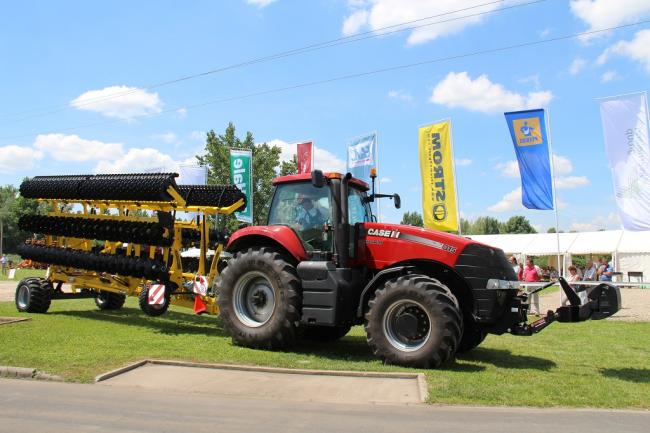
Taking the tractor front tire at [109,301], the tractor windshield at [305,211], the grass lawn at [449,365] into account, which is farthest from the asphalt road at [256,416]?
the tractor front tire at [109,301]

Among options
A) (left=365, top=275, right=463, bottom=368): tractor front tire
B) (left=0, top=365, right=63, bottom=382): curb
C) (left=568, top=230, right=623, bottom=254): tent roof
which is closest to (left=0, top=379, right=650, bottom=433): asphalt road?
(left=0, top=365, right=63, bottom=382): curb

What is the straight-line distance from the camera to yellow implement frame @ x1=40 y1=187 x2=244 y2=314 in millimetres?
10570

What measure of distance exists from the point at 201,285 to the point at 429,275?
175 inches

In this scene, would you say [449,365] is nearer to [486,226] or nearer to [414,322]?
[414,322]

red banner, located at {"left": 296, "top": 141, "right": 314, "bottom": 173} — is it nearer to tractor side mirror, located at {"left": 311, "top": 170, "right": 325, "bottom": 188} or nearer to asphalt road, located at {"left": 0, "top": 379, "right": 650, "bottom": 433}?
tractor side mirror, located at {"left": 311, "top": 170, "right": 325, "bottom": 188}

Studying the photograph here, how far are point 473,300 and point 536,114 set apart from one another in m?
9.89

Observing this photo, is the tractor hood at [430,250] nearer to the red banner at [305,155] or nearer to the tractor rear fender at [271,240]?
the tractor rear fender at [271,240]

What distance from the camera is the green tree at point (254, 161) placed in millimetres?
47944

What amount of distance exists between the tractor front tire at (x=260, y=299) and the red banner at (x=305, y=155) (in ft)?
43.4

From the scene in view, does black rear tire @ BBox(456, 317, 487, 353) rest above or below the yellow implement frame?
below

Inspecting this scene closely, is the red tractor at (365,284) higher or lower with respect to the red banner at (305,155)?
lower

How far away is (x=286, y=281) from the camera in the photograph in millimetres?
7965

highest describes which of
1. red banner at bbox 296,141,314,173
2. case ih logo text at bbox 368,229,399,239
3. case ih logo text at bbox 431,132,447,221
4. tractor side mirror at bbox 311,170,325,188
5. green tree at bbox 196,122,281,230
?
green tree at bbox 196,122,281,230

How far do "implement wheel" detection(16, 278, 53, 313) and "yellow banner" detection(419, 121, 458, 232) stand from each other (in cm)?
1069
